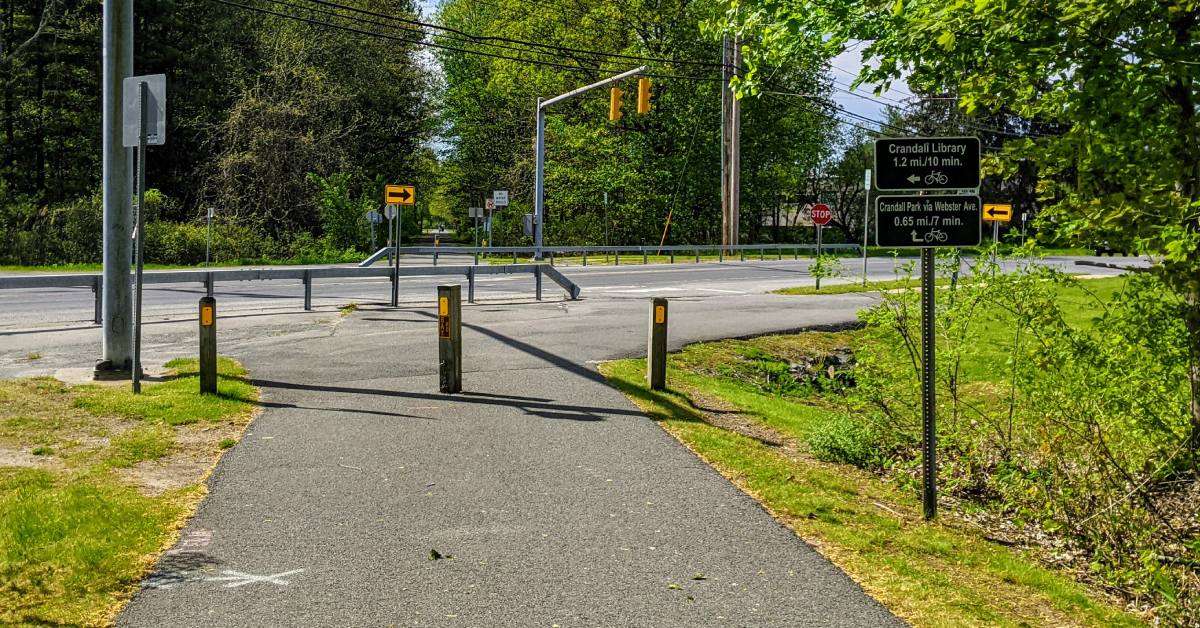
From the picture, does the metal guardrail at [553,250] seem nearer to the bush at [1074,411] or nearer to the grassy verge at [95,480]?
the grassy verge at [95,480]

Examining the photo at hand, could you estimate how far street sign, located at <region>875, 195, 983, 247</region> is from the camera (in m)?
6.76

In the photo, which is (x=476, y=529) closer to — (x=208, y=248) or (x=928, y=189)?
(x=928, y=189)

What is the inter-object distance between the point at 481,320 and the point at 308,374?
6.23 meters

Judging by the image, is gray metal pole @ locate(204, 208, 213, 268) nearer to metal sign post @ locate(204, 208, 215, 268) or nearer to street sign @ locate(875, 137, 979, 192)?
metal sign post @ locate(204, 208, 215, 268)

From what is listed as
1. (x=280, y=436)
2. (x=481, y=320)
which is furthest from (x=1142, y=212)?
(x=481, y=320)

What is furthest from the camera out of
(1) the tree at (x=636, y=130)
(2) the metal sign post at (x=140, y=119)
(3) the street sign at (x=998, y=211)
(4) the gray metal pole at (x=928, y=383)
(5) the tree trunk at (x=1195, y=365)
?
(1) the tree at (x=636, y=130)

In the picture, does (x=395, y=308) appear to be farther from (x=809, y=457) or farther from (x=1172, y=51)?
(x=1172, y=51)

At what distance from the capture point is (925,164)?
6.82 m

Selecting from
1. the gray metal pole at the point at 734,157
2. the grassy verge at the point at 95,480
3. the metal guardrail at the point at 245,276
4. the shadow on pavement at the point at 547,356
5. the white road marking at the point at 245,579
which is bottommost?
the white road marking at the point at 245,579

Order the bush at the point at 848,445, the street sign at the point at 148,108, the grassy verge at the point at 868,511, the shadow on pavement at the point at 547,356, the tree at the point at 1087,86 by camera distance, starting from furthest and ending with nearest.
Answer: the shadow on pavement at the point at 547,356, the street sign at the point at 148,108, the bush at the point at 848,445, the tree at the point at 1087,86, the grassy verge at the point at 868,511

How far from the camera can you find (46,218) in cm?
3584

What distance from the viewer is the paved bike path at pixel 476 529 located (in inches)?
193

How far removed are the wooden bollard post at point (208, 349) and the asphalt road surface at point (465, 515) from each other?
0.60 m

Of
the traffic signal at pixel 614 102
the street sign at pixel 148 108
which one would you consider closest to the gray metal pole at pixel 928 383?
the street sign at pixel 148 108
